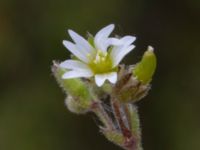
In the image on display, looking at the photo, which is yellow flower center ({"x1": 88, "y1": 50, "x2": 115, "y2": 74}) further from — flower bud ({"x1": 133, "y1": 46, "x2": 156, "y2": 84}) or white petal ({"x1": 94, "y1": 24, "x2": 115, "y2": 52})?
flower bud ({"x1": 133, "y1": 46, "x2": 156, "y2": 84})

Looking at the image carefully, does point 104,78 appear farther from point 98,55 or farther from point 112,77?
point 98,55

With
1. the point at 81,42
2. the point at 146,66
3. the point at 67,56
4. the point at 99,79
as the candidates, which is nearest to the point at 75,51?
the point at 81,42

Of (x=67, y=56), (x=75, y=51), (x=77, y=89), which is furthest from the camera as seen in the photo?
(x=67, y=56)

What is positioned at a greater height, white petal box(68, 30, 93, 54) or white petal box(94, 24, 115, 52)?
white petal box(68, 30, 93, 54)

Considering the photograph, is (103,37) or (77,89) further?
(77,89)

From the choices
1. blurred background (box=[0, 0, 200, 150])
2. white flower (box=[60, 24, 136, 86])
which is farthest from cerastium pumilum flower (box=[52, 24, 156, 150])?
blurred background (box=[0, 0, 200, 150])
